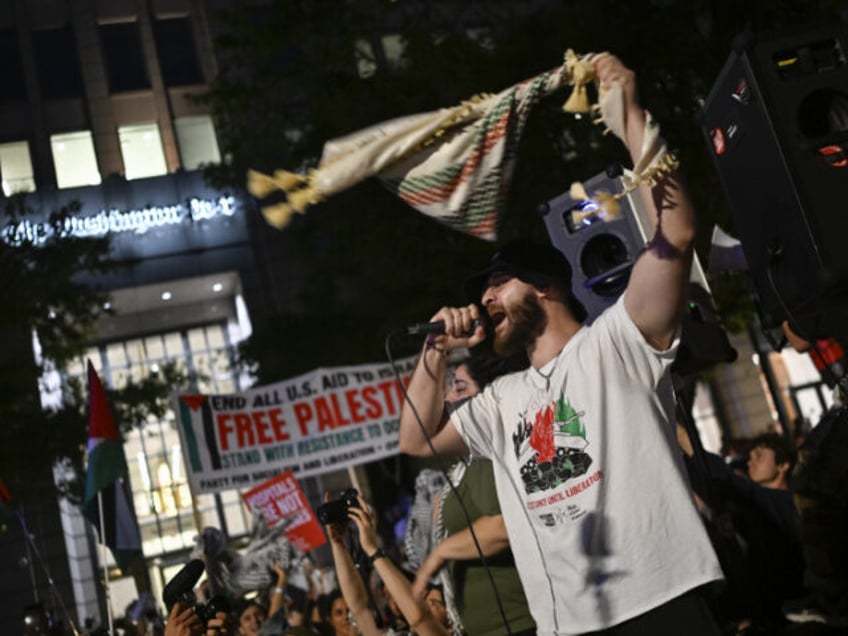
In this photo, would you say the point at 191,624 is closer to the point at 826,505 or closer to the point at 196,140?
the point at 826,505

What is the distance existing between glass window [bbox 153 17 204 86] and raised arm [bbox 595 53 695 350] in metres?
28.6

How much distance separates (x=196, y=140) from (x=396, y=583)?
2658cm

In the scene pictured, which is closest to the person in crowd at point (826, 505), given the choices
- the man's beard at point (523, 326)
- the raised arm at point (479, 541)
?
the raised arm at point (479, 541)

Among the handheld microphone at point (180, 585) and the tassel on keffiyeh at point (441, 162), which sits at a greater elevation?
the tassel on keffiyeh at point (441, 162)

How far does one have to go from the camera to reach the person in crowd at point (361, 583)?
472 centimetres

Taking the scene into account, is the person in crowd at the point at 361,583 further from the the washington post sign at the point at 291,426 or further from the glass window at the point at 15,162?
the glass window at the point at 15,162

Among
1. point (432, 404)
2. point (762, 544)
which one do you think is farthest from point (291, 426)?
point (432, 404)

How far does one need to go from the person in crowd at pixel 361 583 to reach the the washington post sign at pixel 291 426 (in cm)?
565

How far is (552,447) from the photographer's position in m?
3.34

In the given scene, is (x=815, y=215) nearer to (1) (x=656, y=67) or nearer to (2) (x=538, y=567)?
(2) (x=538, y=567)

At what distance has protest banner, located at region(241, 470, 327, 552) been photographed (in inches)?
426

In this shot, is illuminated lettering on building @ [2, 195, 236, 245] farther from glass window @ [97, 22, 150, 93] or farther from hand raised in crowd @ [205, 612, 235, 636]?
hand raised in crowd @ [205, 612, 235, 636]

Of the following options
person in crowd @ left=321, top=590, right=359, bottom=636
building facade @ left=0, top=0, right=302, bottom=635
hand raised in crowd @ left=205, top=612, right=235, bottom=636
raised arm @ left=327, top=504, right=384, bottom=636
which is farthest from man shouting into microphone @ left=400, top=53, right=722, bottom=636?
building facade @ left=0, top=0, right=302, bottom=635

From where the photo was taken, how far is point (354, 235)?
1566cm
